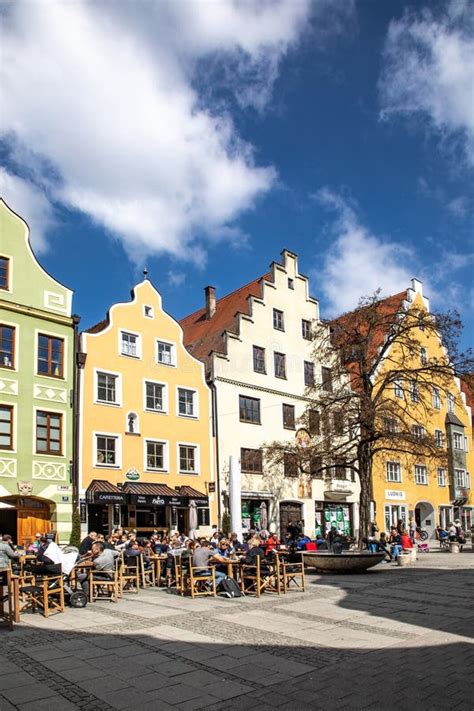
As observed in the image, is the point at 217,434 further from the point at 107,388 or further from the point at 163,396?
the point at 107,388

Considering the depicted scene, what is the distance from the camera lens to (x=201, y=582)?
16.2 meters

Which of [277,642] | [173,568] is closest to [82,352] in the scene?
[173,568]

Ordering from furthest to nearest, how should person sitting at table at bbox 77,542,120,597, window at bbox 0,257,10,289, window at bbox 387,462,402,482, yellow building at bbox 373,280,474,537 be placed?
window at bbox 387,462,402,482
yellow building at bbox 373,280,474,537
window at bbox 0,257,10,289
person sitting at table at bbox 77,542,120,597

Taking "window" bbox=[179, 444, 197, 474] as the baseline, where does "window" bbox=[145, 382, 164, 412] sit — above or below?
above

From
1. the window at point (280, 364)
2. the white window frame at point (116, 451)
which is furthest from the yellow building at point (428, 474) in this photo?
the white window frame at point (116, 451)

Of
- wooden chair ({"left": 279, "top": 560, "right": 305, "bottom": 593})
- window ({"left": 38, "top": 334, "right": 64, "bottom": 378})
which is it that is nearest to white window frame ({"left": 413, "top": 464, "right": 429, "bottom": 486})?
window ({"left": 38, "top": 334, "right": 64, "bottom": 378})

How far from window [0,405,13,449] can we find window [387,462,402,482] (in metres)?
26.1

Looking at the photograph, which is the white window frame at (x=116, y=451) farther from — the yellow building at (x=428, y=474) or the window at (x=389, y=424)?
the yellow building at (x=428, y=474)

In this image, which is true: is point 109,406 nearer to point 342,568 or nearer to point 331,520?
point 342,568

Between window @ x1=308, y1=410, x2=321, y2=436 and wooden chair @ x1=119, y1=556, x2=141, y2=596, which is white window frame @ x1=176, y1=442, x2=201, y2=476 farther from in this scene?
wooden chair @ x1=119, y1=556, x2=141, y2=596

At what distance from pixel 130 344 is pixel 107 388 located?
2.46 metres

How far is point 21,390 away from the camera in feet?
82.4

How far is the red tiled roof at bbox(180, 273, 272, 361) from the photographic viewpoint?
3547 cm

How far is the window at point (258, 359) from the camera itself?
3541 centimetres
